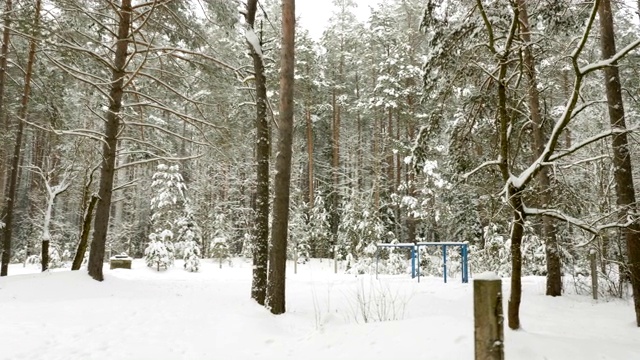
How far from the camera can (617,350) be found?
434 centimetres

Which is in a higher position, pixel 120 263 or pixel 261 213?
pixel 261 213

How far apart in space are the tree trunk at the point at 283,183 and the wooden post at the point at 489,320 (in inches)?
198

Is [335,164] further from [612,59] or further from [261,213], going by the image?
[612,59]

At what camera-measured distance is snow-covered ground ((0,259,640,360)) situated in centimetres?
432

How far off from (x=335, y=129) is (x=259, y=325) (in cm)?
2012

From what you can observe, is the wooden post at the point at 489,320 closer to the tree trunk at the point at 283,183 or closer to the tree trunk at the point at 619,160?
the tree trunk at the point at 283,183

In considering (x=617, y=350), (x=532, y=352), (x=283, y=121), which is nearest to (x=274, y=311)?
A: (x=283, y=121)

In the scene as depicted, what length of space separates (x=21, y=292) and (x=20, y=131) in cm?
751

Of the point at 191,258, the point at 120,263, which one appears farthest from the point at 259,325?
the point at 120,263

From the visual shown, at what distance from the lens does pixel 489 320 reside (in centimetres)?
286

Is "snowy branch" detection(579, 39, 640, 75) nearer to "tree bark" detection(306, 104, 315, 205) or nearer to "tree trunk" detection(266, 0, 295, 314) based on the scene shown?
"tree trunk" detection(266, 0, 295, 314)

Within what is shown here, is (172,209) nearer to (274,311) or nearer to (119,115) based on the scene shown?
(119,115)

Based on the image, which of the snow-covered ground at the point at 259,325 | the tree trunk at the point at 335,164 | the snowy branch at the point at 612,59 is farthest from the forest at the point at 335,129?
the snow-covered ground at the point at 259,325

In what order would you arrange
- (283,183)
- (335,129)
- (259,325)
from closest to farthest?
(259,325), (283,183), (335,129)
